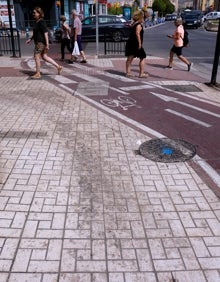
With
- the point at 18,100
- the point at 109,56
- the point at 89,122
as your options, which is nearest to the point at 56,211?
the point at 89,122

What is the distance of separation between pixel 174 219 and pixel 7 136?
3.33 m

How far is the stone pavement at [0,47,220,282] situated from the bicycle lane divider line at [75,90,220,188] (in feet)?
0.54

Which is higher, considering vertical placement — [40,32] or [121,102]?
[40,32]

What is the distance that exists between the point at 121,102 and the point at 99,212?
14.9 ft

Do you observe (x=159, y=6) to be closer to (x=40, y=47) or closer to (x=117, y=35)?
(x=117, y=35)

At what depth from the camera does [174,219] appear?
143 inches

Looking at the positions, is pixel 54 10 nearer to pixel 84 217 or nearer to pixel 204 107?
pixel 204 107

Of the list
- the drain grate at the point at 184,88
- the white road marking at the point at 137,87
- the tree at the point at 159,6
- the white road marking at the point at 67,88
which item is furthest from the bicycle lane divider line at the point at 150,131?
the tree at the point at 159,6

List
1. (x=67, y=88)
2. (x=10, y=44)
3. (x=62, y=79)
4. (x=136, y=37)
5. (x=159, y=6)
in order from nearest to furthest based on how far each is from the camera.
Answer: (x=67, y=88) → (x=136, y=37) → (x=62, y=79) → (x=10, y=44) → (x=159, y=6)

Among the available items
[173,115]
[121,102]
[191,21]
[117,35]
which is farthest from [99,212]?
[191,21]

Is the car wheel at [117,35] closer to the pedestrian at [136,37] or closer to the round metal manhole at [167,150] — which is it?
the pedestrian at [136,37]

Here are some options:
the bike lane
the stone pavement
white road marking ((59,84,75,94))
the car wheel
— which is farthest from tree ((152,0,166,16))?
the stone pavement

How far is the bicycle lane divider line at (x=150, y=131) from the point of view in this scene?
4559 millimetres

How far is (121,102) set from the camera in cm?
796
